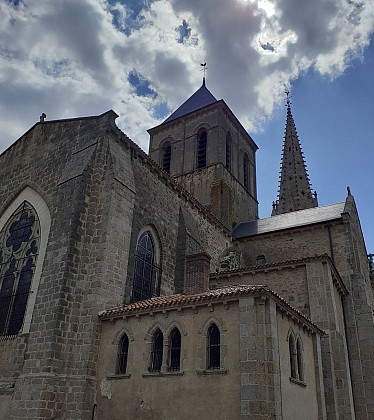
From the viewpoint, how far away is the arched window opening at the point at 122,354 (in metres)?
10.2

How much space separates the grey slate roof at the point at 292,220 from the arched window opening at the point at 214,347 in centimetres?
1053

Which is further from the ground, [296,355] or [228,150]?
[228,150]

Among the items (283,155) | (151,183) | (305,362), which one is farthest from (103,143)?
(283,155)

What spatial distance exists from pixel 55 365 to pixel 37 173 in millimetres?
6852

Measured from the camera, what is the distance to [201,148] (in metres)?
27.3

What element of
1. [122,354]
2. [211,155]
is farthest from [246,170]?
[122,354]

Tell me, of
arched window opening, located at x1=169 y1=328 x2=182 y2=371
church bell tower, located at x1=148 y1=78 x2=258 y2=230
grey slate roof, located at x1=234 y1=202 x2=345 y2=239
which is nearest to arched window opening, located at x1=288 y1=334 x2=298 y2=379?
arched window opening, located at x1=169 y1=328 x2=182 y2=371

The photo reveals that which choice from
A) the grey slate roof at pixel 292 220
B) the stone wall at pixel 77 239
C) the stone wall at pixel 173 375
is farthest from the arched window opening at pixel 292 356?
the grey slate roof at pixel 292 220

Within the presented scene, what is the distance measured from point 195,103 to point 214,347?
23722mm

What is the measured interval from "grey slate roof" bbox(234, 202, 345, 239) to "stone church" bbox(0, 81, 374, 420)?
9.4 inches

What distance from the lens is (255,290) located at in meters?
8.69

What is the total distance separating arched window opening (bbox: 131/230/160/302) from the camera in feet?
43.4

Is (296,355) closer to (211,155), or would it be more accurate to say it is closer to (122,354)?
(122,354)

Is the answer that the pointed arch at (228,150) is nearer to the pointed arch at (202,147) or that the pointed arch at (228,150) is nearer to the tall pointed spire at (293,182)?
the pointed arch at (202,147)
